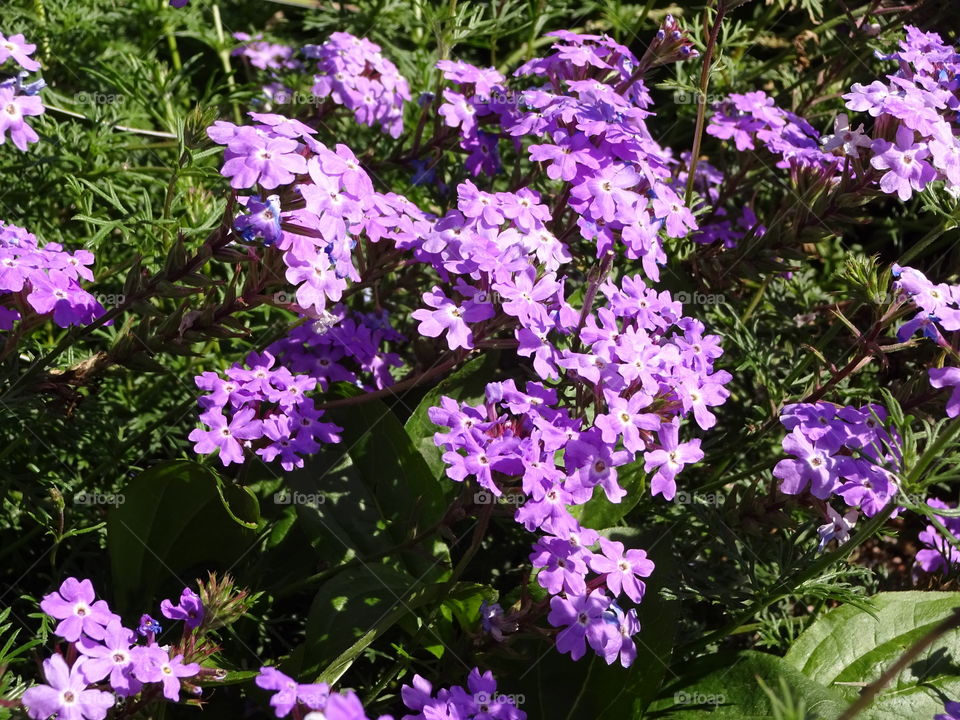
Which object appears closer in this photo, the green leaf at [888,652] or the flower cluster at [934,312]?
the flower cluster at [934,312]

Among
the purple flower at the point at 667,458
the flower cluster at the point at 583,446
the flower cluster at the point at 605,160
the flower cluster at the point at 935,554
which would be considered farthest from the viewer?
the flower cluster at the point at 935,554

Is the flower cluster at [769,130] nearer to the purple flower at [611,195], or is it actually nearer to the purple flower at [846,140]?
the purple flower at [846,140]

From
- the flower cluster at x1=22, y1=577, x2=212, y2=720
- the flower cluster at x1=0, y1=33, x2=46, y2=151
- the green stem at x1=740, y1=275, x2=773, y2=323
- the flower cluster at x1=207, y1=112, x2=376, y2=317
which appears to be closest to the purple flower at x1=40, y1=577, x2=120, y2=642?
the flower cluster at x1=22, y1=577, x2=212, y2=720

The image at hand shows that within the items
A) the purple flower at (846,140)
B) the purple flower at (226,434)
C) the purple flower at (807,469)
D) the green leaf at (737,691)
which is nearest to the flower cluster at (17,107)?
the purple flower at (226,434)

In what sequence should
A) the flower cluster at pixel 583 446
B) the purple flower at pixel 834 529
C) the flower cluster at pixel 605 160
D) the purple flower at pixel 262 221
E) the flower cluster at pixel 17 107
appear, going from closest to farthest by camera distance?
the purple flower at pixel 262 221 < the flower cluster at pixel 583 446 < the purple flower at pixel 834 529 < the flower cluster at pixel 17 107 < the flower cluster at pixel 605 160

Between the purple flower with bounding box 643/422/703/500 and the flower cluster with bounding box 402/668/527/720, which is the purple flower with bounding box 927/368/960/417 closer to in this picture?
the purple flower with bounding box 643/422/703/500

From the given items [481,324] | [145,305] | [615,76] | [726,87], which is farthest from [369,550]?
[726,87]
